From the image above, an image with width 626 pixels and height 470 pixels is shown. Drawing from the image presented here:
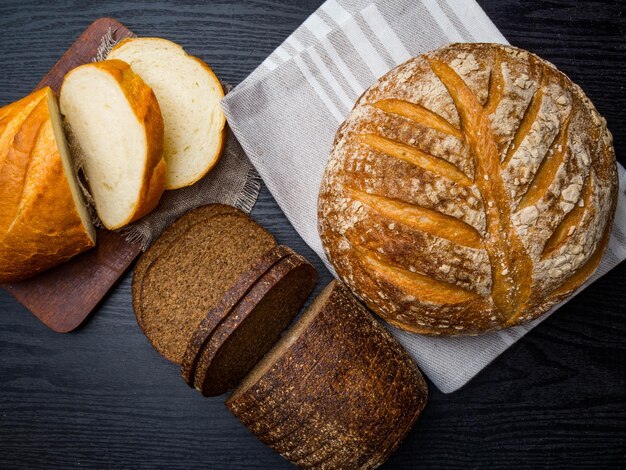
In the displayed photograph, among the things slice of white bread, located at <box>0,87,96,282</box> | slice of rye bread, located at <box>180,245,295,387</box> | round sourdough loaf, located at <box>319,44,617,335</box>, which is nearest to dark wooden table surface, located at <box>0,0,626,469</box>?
slice of rye bread, located at <box>180,245,295,387</box>

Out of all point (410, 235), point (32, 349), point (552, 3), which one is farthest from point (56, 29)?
point (552, 3)

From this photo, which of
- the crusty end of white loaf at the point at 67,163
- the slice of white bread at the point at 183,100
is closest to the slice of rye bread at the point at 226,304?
the slice of white bread at the point at 183,100

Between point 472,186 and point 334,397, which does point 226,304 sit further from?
point 472,186

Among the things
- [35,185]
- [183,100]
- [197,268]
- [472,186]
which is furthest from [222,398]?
[472,186]

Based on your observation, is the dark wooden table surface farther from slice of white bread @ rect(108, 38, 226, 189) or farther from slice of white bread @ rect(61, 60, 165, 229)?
slice of white bread @ rect(61, 60, 165, 229)

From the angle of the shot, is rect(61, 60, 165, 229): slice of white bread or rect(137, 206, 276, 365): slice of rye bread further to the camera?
rect(137, 206, 276, 365): slice of rye bread

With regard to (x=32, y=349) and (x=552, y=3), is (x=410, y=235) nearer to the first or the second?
(x=552, y=3)
